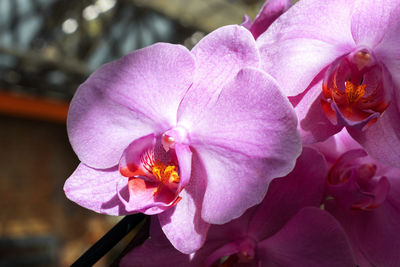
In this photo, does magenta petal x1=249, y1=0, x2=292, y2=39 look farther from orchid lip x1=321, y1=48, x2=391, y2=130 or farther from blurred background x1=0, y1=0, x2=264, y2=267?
blurred background x1=0, y1=0, x2=264, y2=267

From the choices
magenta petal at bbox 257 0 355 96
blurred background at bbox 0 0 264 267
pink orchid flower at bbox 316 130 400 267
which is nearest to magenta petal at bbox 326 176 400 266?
pink orchid flower at bbox 316 130 400 267

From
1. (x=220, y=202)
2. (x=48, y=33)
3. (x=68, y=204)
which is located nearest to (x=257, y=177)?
(x=220, y=202)

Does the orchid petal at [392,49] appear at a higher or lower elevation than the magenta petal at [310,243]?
higher

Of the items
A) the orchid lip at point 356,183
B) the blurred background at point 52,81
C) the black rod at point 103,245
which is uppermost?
the orchid lip at point 356,183

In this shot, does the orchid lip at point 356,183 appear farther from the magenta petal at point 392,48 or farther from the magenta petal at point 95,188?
the magenta petal at point 95,188

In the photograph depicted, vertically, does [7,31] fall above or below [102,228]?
above

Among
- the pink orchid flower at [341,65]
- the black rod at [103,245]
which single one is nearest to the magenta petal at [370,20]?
the pink orchid flower at [341,65]

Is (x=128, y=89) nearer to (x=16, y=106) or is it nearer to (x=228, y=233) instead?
(x=228, y=233)

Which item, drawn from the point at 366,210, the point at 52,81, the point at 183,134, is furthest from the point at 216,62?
the point at 52,81
